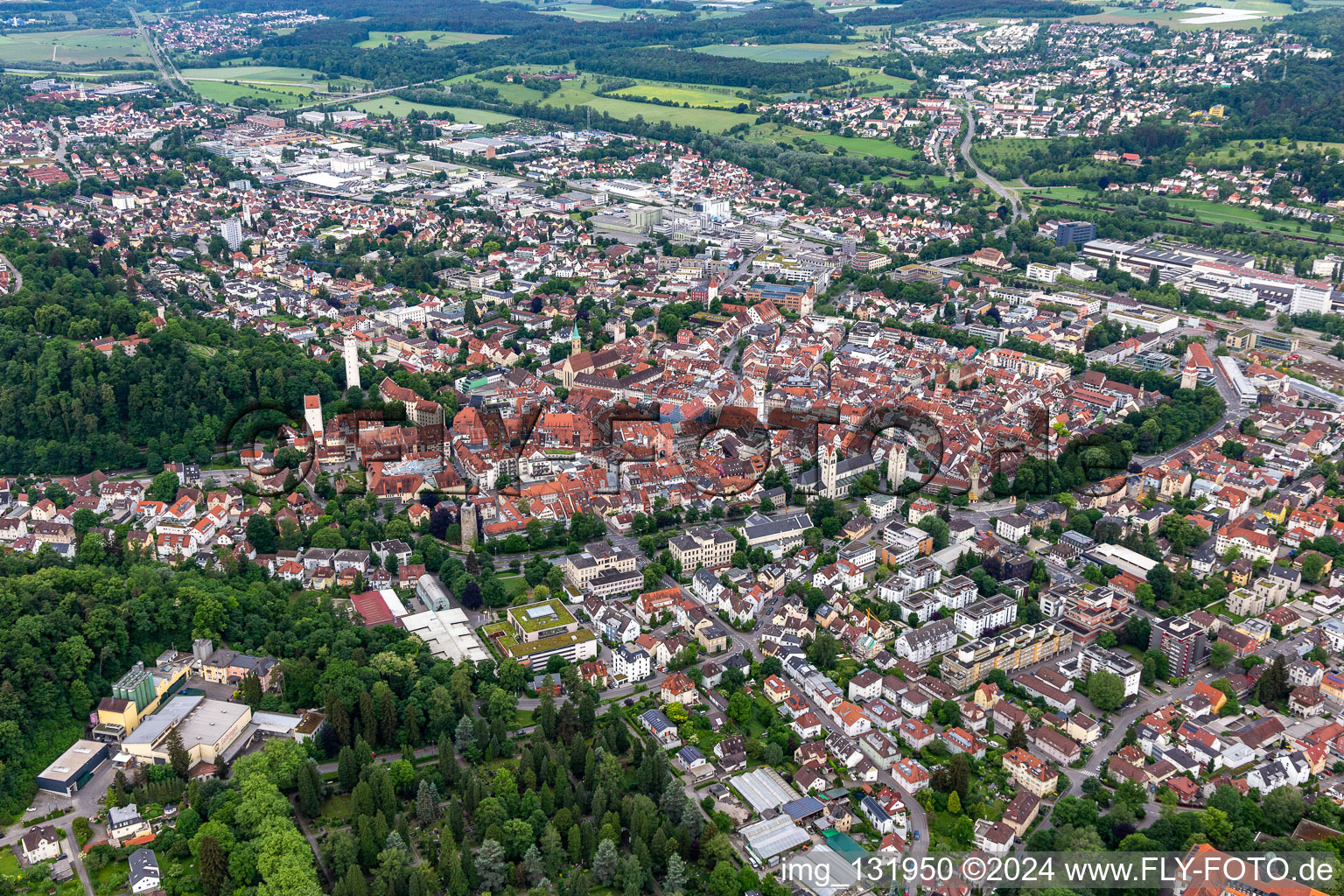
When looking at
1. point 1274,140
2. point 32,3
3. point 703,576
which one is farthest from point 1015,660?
point 32,3

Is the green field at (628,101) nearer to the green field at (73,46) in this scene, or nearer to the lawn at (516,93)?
the lawn at (516,93)

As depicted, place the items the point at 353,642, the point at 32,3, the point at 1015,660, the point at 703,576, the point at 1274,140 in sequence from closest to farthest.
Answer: the point at 353,642 < the point at 1015,660 < the point at 703,576 < the point at 1274,140 < the point at 32,3

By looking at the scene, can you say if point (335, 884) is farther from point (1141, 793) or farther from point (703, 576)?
point (1141, 793)

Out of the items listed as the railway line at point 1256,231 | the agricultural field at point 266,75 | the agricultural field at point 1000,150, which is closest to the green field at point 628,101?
the agricultural field at point 266,75

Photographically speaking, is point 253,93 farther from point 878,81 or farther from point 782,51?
point 878,81

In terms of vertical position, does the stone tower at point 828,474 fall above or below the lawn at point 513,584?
above

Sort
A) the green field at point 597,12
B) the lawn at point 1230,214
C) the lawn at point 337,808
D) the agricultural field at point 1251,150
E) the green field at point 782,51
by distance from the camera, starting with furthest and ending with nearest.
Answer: the green field at point 597,12
the green field at point 782,51
the agricultural field at point 1251,150
the lawn at point 1230,214
the lawn at point 337,808

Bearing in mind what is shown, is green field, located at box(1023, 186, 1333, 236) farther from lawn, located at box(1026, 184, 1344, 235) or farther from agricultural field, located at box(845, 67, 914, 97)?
agricultural field, located at box(845, 67, 914, 97)

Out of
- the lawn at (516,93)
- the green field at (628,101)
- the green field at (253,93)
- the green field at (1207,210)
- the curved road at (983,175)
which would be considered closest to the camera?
the green field at (1207,210)
